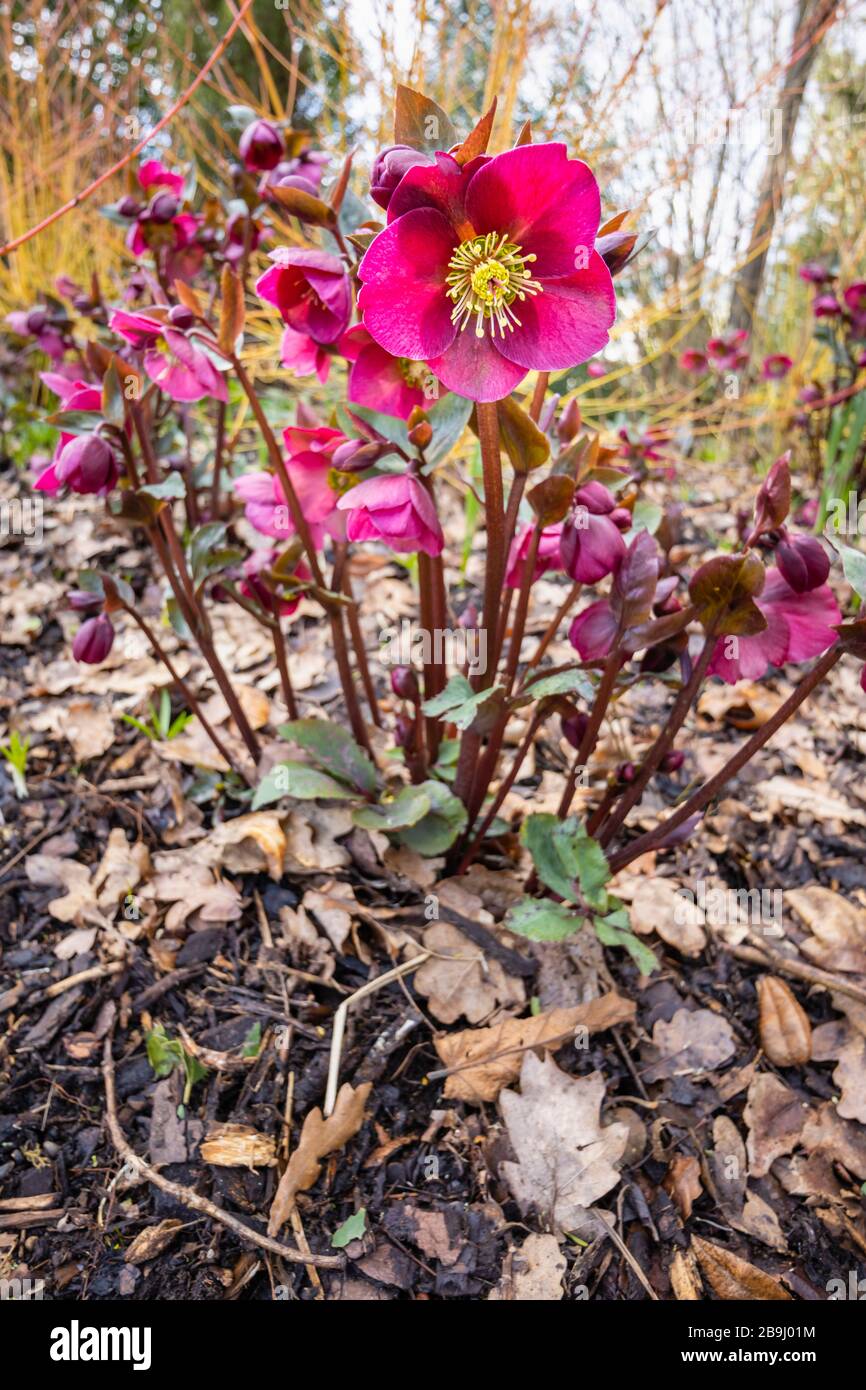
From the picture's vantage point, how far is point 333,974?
4.10ft

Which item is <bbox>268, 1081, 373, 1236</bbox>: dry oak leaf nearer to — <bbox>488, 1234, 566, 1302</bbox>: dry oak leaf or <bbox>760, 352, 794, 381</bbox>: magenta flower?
<bbox>488, 1234, 566, 1302</bbox>: dry oak leaf

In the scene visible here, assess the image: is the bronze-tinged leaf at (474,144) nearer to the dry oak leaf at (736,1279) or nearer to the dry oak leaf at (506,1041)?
the dry oak leaf at (506,1041)

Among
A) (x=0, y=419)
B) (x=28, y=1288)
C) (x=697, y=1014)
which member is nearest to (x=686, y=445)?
(x=0, y=419)

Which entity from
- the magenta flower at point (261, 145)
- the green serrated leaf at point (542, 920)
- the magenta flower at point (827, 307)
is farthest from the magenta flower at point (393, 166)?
the magenta flower at point (827, 307)

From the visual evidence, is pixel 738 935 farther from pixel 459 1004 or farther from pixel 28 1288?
pixel 28 1288

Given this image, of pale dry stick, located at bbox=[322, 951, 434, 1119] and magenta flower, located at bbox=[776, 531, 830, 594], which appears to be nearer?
magenta flower, located at bbox=[776, 531, 830, 594]

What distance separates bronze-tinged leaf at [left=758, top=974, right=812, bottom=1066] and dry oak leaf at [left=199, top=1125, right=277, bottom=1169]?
70 centimetres

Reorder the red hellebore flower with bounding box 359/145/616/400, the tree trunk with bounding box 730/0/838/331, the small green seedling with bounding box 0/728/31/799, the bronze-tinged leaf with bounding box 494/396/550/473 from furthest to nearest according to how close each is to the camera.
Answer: the tree trunk with bounding box 730/0/838/331, the small green seedling with bounding box 0/728/31/799, the bronze-tinged leaf with bounding box 494/396/550/473, the red hellebore flower with bounding box 359/145/616/400

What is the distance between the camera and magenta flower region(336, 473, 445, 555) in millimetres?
946

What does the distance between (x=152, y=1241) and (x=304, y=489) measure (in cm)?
94

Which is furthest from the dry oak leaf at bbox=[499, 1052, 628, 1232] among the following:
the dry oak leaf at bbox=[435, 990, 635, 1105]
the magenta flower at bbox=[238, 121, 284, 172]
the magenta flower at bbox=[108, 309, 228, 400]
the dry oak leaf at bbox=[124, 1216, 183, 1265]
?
the magenta flower at bbox=[238, 121, 284, 172]

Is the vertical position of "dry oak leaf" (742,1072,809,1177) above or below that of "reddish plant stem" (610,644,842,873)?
below

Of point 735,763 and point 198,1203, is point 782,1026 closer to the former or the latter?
point 735,763

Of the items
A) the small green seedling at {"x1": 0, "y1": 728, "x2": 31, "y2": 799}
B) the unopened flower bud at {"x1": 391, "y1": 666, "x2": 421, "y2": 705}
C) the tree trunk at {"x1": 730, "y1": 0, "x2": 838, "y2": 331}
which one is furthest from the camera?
the tree trunk at {"x1": 730, "y1": 0, "x2": 838, "y2": 331}
